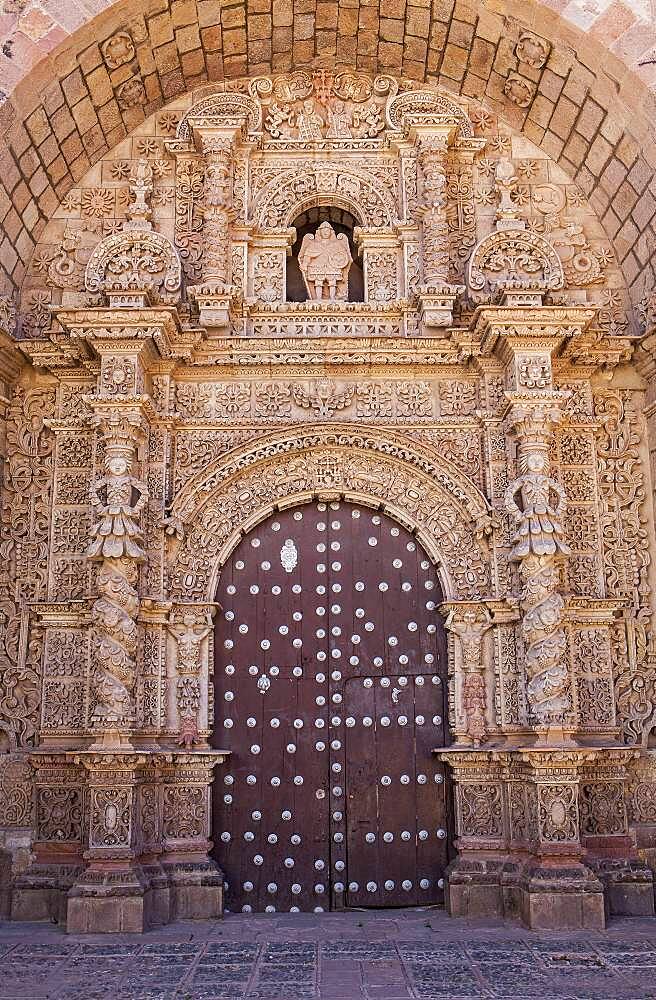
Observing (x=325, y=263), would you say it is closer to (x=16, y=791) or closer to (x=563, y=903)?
(x=16, y=791)

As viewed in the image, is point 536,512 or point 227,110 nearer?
point 536,512

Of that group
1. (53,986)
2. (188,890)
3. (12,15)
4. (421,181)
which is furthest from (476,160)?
(53,986)

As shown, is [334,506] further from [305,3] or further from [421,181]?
[305,3]

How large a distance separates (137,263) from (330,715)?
3873 mm

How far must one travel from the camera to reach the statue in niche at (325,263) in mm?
8180

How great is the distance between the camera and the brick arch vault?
7.37m

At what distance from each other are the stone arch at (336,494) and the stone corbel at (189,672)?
0.61ft

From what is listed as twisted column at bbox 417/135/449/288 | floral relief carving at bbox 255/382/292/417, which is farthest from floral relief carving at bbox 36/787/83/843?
twisted column at bbox 417/135/449/288

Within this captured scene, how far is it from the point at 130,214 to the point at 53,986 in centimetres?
574

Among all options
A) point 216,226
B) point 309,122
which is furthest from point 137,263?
point 309,122

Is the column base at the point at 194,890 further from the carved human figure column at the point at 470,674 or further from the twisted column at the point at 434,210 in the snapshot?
the twisted column at the point at 434,210

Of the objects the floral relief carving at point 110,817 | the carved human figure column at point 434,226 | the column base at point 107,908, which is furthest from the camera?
the carved human figure column at point 434,226

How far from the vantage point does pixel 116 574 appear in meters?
6.92

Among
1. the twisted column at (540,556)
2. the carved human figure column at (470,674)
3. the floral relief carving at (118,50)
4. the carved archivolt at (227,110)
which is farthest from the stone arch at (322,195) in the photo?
the carved human figure column at (470,674)
